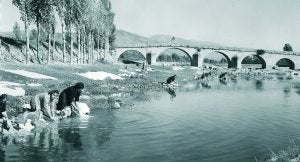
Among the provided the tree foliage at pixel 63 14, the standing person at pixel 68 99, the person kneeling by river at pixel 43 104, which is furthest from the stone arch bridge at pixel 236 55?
the person kneeling by river at pixel 43 104

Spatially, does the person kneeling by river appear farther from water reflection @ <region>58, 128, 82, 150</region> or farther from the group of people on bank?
water reflection @ <region>58, 128, 82, 150</region>

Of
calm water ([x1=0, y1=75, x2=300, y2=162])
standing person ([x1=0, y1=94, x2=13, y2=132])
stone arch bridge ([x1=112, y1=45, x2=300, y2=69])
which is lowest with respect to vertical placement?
calm water ([x1=0, y1=75, x2=300, y2=162])

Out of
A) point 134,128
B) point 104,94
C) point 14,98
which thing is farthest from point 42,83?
point 134,128

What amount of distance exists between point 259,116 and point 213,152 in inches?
463

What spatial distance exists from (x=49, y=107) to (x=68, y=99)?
170 cm

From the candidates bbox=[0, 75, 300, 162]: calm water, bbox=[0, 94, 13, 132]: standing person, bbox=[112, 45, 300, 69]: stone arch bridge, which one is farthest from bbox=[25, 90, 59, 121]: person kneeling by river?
bbox=[112, 45, 300, 69]: stone arch bridge

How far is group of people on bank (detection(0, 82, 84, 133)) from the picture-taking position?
17453 millimetres

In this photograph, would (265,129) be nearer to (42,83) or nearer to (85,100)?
(85,100)

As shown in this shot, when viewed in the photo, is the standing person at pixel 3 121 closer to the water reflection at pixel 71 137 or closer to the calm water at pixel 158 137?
the calm water at pixel 158 137

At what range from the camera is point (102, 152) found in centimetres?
1463

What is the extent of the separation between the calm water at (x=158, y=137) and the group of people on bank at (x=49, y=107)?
0.89 m

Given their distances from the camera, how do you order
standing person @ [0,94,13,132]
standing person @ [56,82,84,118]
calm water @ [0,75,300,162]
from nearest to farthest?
calm water @ [0,75,300,162] < standing person @ [0,94,13,132] < standing person @ [56,82,84,118]

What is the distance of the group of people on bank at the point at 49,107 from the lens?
1745 centimetres

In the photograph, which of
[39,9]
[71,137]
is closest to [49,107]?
[71,137]
